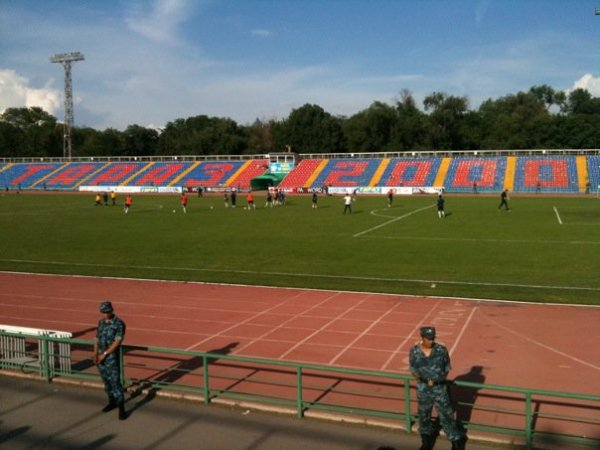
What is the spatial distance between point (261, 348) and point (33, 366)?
14.7ft

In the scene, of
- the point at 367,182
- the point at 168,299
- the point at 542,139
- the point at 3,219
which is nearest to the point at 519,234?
the point at 168,299

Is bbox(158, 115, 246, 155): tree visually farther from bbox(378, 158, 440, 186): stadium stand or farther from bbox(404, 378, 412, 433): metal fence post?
bbox(404, 378, 412, 433): metal fence post

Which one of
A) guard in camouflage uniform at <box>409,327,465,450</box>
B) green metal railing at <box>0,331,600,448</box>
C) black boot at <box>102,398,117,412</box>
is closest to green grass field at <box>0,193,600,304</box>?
green metal railing at <box>0,331,600,448</box>

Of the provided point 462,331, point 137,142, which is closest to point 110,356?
point 462,331

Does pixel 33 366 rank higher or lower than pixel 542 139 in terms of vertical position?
lower

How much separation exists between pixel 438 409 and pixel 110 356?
15.4ft

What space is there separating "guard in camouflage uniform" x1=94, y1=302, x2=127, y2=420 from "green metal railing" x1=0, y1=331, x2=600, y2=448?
53 centimetres

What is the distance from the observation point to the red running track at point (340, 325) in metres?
11.4

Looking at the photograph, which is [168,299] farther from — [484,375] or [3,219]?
[3,219]

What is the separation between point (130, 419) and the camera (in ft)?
28.2

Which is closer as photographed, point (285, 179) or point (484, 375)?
point (484, 375)

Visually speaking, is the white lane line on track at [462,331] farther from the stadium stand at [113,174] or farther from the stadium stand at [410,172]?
the stadium stand at [113,174]

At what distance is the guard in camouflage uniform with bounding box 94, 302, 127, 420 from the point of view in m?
8.62

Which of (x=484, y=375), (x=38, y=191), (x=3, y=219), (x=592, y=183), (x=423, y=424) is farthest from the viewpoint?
(x=38, y=191)
